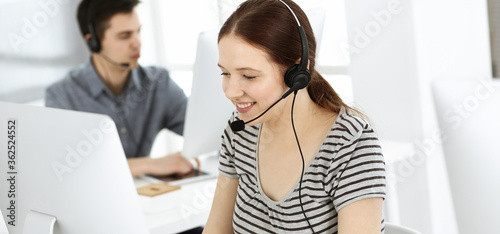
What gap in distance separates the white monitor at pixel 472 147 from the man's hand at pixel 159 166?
96cm

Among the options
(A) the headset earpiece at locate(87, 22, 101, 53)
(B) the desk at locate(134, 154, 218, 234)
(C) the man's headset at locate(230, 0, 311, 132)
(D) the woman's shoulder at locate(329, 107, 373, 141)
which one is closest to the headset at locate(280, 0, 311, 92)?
(C) the man's headset at locate(230, 0, 311, 132)

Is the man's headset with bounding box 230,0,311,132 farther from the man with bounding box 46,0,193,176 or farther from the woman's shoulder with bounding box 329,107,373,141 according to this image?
the man with bounding box 46,0,193,176

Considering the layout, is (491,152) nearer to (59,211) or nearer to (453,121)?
(453,121)

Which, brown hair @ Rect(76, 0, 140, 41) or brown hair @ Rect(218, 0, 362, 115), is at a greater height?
brown hair @ Rect(76, 0, 140, 41)

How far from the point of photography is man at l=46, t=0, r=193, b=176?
2.34 m

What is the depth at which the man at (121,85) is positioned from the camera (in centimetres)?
234

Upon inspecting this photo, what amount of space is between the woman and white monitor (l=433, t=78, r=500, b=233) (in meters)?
0.18

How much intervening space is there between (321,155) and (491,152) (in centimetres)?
33

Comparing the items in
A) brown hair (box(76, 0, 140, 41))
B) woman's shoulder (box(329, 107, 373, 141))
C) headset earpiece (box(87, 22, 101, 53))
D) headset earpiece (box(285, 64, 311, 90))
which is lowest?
woman's shoulder (box(329, 107, 373, 141))

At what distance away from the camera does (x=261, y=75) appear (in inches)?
45.7

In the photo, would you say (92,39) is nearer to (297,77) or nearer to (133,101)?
(133,101)

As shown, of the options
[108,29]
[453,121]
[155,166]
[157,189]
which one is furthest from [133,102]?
[453,121]

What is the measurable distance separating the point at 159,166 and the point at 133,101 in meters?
0.55

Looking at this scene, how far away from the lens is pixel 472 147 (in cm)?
114
